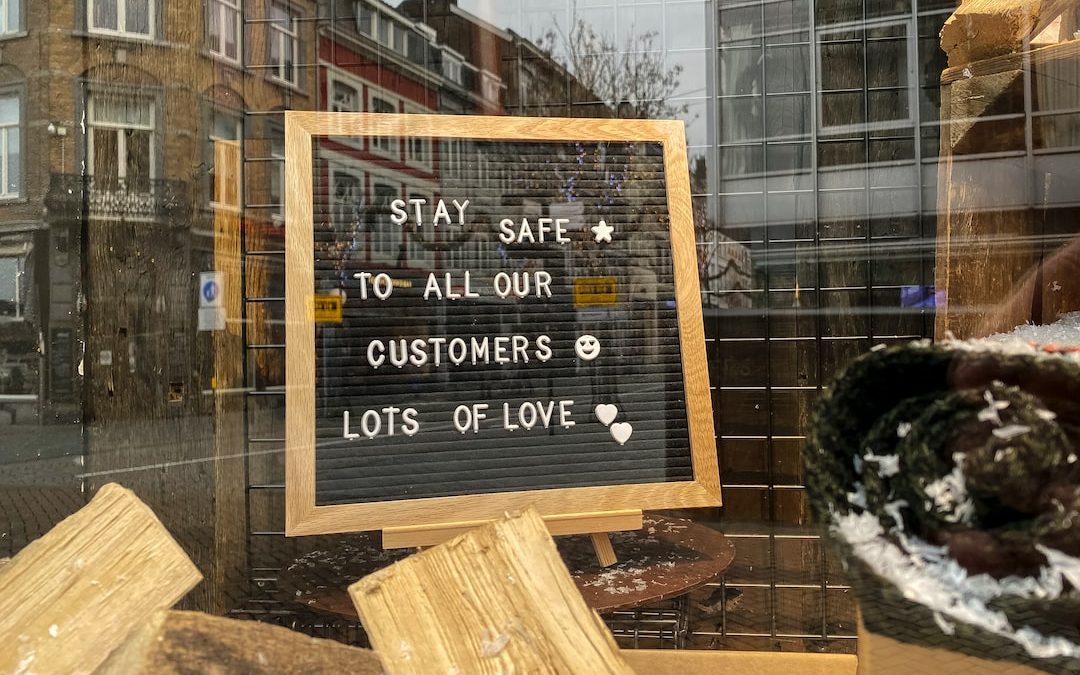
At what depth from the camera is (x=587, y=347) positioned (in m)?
1.18

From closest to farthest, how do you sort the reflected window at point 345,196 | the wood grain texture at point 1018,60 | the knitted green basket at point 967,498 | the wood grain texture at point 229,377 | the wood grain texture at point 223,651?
the knitted green basket at point 967,498 → the wood grain texture at point 223,651 → the wood grain texture at point 1018,60 → the reflected window at point 345,196 → the wood grain texture at point 229,377

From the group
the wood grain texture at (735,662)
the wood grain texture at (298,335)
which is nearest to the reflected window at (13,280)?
the wood grain texture at (298,335)

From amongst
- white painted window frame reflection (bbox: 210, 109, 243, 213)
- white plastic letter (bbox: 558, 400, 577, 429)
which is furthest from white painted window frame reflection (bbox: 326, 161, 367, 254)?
white painted window frame reflection (bbox: 210, 109, 243, 213)

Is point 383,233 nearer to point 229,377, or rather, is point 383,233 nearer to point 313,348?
point 313,348

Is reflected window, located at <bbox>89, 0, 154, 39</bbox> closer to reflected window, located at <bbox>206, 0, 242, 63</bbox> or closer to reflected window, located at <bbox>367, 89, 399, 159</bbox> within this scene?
reflected window, located at <bbox>206, 0, 242, 63</bbox>

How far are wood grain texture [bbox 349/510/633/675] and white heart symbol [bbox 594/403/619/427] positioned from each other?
0.45 metres

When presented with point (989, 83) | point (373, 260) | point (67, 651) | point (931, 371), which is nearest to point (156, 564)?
point (67, 651)

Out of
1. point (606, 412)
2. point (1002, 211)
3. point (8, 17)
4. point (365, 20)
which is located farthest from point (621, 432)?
point (8, 17)

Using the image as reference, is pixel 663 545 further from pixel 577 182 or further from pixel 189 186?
pixel 189 186

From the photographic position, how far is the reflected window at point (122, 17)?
51.6 inches

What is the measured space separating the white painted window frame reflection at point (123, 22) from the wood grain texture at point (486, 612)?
1.10 m

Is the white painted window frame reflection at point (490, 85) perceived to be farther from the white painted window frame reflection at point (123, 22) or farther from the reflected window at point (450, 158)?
the white painted window frame reflection at point (123, 22)

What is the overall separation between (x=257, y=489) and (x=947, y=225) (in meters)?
1.28

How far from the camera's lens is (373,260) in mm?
1146
